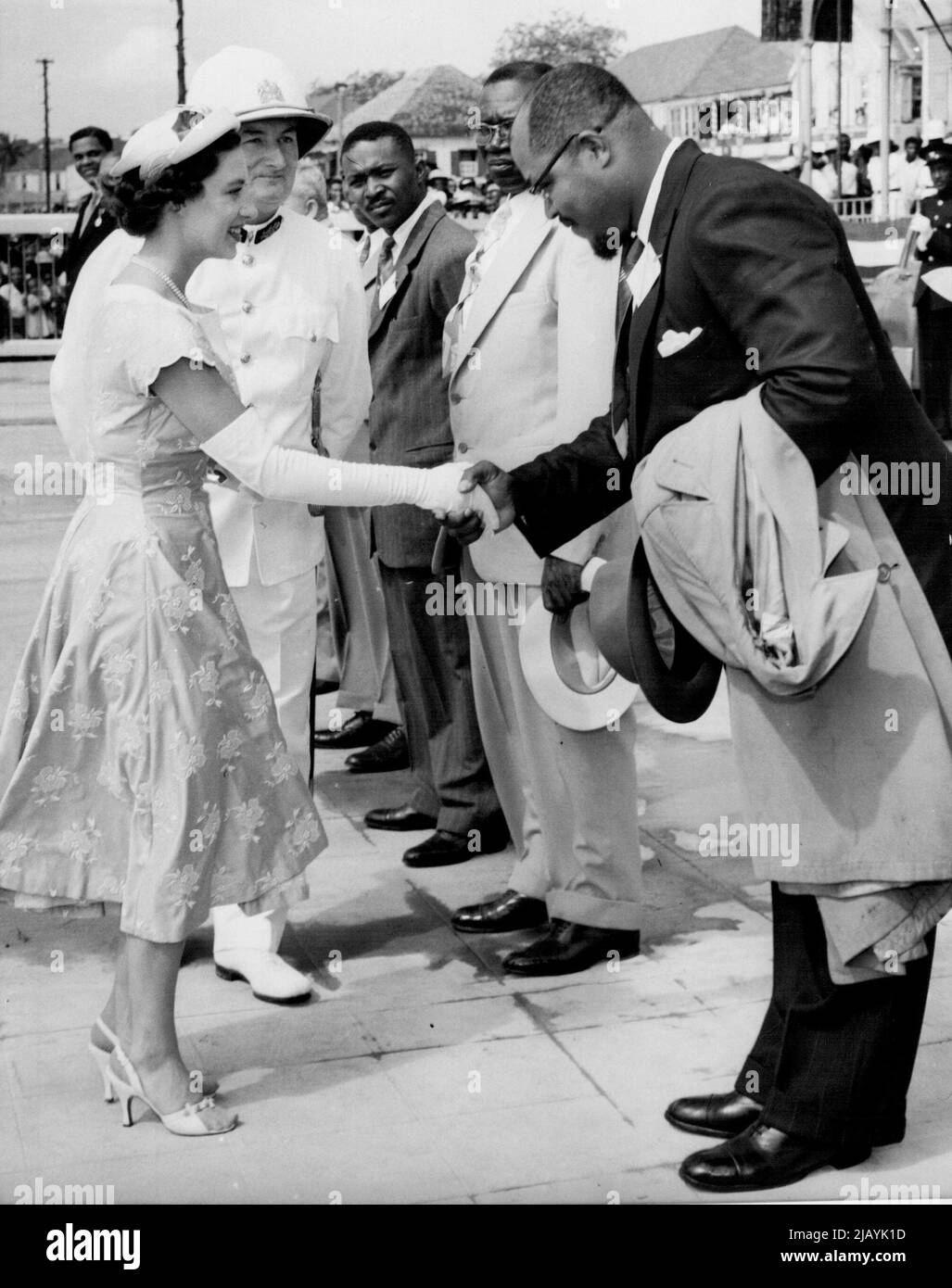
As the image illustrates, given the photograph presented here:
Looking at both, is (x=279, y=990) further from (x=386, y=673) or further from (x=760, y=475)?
(x=386, y=673)

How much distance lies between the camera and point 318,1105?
3.49 meters

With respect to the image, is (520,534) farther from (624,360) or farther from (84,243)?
(84,243)

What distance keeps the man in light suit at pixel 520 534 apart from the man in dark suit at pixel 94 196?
12.3 ft

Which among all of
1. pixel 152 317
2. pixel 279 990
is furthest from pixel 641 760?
pixel 152 317

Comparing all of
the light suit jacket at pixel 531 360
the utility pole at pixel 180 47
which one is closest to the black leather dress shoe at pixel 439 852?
the light suit jacket at pixel 531 360

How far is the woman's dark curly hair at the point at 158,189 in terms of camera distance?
3.28 meters

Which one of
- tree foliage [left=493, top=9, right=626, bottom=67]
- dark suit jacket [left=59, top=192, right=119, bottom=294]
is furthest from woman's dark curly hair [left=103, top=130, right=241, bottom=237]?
tree foliage [left=493, top=9, right=626, bottom=67]

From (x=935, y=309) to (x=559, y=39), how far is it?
12.4 meters

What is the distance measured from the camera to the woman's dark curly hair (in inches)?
129

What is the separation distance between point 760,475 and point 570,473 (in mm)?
1026

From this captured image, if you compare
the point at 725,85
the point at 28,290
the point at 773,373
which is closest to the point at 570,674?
the point at 773,373

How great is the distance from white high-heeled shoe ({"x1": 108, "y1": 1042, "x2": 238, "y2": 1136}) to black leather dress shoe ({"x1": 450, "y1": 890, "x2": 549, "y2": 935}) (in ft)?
3.85

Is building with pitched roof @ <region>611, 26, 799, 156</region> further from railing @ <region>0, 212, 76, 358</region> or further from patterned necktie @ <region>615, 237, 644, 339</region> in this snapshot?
patterned necktie @ <region>615, 237, 644, 339</region>

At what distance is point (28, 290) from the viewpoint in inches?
864
